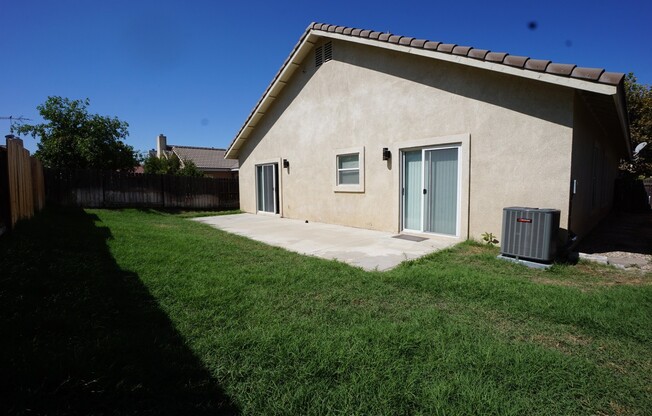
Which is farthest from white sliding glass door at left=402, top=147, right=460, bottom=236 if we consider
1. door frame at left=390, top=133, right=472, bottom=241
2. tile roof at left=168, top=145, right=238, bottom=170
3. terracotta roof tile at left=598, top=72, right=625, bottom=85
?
tile roof at left=168, top=145, right=238, bottom=170

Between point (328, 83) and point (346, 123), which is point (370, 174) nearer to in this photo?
point (346, 123)

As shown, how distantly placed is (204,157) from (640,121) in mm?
34339

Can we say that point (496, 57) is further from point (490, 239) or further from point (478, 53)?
point (490, 239)

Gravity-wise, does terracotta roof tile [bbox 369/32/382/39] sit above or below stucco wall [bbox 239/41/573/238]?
above

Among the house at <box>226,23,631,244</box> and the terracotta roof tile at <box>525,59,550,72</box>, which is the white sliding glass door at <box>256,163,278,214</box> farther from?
the terracotta roof tile at <box>525,59,550,72</box>

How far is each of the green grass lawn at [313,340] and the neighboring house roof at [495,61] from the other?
3181 mm

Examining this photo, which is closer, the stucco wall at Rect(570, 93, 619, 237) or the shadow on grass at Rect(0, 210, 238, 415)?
the shadow on grass at Rect(0, 210, 238, 415)

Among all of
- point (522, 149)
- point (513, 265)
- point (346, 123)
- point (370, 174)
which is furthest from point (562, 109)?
point (346, 123)

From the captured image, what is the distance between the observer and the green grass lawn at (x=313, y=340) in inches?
82.8

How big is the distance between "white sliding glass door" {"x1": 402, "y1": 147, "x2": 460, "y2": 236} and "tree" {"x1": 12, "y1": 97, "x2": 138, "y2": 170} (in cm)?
1888

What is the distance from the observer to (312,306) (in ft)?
12.0

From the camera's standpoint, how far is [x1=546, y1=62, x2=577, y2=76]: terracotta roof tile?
555 centimetres

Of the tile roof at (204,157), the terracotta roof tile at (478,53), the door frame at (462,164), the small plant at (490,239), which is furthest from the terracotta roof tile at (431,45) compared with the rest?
the tile roof at (204,157)

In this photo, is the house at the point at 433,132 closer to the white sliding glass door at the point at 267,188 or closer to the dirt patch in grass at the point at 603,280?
the white sliding glass door at the point at 267,188
